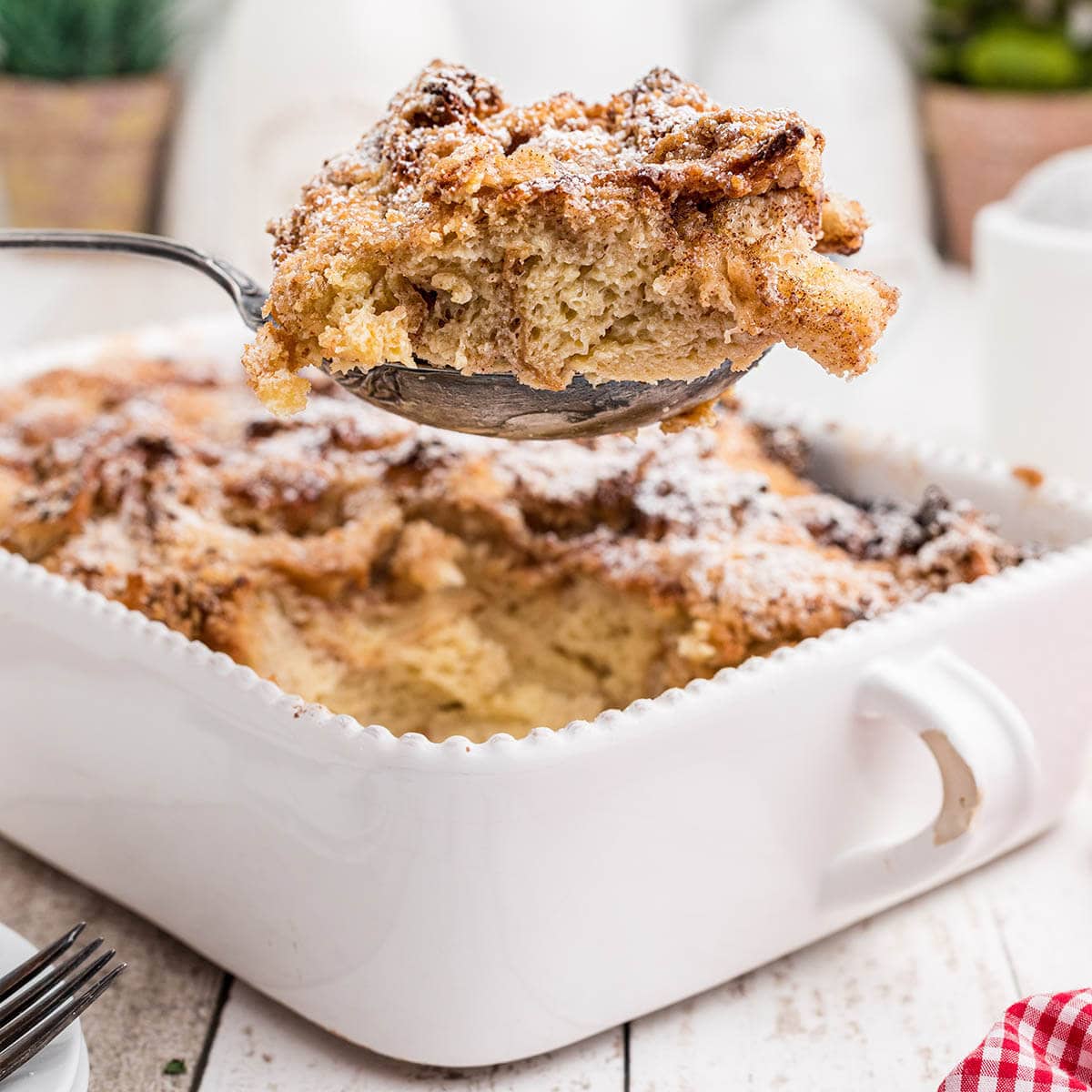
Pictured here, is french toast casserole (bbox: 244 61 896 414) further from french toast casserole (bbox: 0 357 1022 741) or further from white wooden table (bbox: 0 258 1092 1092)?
white wooden table (bbox: 0 258 1092 1092)

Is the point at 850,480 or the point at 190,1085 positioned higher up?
the point at 850,480

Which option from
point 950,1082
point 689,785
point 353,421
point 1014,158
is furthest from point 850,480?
point 1014,158

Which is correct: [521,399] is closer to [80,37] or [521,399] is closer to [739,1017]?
[739,1017]

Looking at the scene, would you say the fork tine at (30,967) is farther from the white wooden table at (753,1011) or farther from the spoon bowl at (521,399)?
the spoon bowl at (521,399)

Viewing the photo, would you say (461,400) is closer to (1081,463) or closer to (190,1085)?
(190,1085)

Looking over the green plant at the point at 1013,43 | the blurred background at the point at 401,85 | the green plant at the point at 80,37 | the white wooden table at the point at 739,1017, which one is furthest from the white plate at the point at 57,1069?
the green plant at the point at 1013,43
